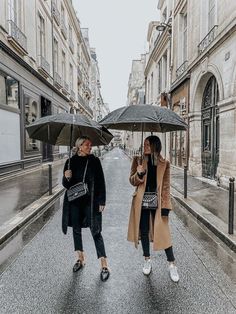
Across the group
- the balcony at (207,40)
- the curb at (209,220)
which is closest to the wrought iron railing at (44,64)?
the balcony at (207,40)

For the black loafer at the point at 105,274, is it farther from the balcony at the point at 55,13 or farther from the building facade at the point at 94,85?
the building facade at the point at 94,85

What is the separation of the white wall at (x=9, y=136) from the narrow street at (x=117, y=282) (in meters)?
8.72

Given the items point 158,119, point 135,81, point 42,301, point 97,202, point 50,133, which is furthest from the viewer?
point 135,81

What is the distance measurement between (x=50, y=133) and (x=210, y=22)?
466 inches

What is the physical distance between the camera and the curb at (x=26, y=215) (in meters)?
5.55

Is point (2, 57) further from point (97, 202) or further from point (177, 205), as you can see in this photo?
point (97, 202)

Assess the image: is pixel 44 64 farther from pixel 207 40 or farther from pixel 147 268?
pixel 147 268

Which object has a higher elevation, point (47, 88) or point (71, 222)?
point (47, 88)

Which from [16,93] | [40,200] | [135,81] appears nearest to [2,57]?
[16,93]

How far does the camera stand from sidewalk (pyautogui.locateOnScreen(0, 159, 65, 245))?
6.09m

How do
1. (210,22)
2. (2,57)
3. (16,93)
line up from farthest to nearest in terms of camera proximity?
(16,93) → (210,22) → (2,57)

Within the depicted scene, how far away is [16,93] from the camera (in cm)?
1499

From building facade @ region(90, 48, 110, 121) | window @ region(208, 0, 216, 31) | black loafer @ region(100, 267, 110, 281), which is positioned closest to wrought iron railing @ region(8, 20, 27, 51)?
window @ region(208, 0, 216, 31)

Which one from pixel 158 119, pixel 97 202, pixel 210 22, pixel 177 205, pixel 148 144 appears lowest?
pixel 177 205
